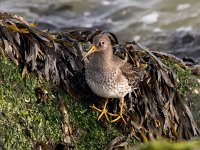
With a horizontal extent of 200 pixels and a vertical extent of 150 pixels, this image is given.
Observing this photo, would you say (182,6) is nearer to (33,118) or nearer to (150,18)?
(150,18)

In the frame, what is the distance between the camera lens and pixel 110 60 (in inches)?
157

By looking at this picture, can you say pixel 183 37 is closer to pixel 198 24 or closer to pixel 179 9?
pixel 198 24

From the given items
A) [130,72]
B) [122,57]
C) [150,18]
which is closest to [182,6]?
[150,18]

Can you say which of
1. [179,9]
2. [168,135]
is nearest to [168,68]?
[168,135]

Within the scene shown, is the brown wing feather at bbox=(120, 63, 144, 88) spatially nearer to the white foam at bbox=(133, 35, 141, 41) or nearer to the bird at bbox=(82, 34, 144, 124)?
the bird at bbox=(82, 34, 144, 124)

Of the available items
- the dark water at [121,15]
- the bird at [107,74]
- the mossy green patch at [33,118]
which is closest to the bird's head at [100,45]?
the bird at [107,74]

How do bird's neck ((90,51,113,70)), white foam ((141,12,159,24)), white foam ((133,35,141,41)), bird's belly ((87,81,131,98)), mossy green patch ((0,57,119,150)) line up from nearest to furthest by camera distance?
mossy green patch ((0,57,119,150)) → bird's belly ((87,81,131,98)) → bird's neck ((90,51,113,70)) → white foam ((133,35,141,41)) → white foam ((141,12,159,24))

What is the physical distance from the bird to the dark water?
12.2 feet

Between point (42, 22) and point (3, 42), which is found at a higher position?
point (42, 22)

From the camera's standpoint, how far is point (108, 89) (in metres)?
3.78

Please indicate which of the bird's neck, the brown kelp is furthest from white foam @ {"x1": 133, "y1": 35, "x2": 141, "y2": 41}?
the bird's neck

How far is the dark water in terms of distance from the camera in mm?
8133

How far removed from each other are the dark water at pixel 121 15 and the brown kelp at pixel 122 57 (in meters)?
3.36

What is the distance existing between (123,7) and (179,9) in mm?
1030
